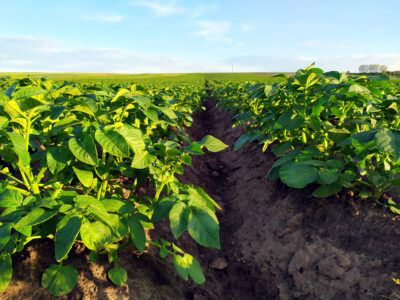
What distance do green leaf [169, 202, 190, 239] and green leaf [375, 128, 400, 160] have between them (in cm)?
126

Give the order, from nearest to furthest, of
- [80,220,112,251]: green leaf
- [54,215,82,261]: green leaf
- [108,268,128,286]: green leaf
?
[54,215,82,261]: green leaf
[80,220,112,251]: green leaf
[108,268,128,286]: green leaf

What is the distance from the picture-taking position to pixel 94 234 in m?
1.43

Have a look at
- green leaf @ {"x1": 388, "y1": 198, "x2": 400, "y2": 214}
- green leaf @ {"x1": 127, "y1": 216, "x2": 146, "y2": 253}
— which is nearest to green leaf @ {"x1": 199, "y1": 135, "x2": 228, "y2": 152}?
green leaf @ {"x1": 127, "y1": 216, "x2": 146, "y2": 253}

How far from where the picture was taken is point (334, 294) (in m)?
2.17

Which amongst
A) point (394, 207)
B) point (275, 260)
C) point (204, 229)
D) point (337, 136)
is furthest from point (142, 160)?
point (394, 207)

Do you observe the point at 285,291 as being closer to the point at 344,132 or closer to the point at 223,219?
the point at 223,219

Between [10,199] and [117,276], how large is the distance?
0.77 meters

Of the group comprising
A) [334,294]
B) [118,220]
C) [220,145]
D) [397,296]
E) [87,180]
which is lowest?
[334,294]

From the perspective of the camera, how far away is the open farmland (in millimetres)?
1562

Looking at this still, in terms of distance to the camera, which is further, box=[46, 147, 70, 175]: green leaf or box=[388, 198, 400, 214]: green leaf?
box=[388, 198, 400, 214]: green leaf

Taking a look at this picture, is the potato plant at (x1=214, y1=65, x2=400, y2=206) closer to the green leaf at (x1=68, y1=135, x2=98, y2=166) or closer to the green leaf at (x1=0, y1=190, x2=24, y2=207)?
the green leaf at (x1=68, y1=135, x2=98, y2=166)

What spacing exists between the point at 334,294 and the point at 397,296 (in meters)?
0.40

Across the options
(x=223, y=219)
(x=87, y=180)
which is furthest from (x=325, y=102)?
(x=87, y=180)

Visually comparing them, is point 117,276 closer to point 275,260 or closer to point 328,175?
point 275,260
